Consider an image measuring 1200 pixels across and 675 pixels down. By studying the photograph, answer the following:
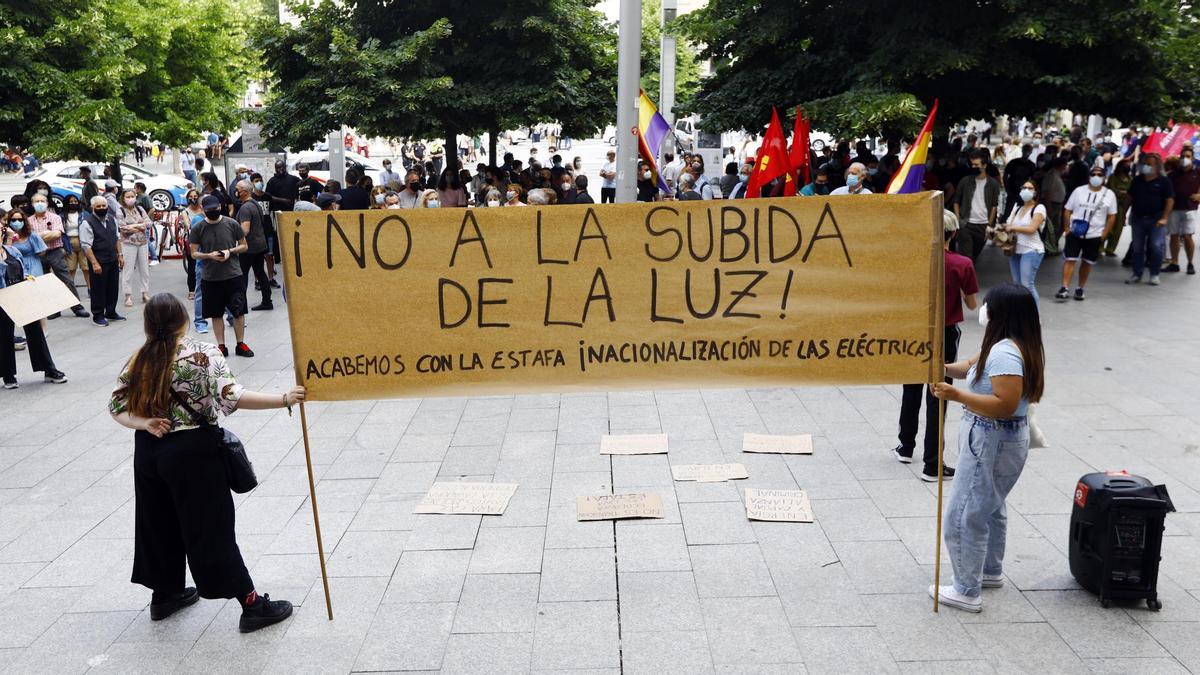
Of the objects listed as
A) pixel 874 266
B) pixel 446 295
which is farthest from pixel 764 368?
pixel 446 295

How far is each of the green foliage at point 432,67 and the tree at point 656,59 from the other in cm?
253

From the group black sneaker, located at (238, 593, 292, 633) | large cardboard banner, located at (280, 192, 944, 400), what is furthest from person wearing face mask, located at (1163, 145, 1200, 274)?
black sneaker, located at (238, 593, 292, 633)

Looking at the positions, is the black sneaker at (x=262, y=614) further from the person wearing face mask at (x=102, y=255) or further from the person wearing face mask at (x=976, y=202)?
the person wearing face mask at (x=976, y=202)

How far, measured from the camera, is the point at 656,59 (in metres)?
26.2

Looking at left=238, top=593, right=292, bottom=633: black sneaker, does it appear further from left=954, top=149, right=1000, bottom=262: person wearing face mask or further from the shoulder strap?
left=954, top=149, right=1000, bottom=262: person wearing face mask

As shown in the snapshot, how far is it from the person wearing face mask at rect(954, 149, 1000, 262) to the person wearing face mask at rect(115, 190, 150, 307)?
37.2ft

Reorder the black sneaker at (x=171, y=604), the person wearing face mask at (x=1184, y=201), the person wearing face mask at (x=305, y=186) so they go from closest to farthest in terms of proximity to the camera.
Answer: the black sneaker at (x=171, y=604) → the person wearing face mask at (x=1184, y=201) → the person wearing face mask at (x=305, y=186)

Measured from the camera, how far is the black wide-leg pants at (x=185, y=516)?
487 centimetres

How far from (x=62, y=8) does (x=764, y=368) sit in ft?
53.4

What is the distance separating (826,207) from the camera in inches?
202

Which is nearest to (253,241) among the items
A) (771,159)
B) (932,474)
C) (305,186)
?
(305,186)

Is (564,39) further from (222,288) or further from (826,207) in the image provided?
(826,207)

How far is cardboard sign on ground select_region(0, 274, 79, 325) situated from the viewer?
9508 mm

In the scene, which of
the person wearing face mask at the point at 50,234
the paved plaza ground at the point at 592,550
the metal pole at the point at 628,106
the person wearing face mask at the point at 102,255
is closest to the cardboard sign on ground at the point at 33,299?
the paved plaza ground at the point at 592,550
